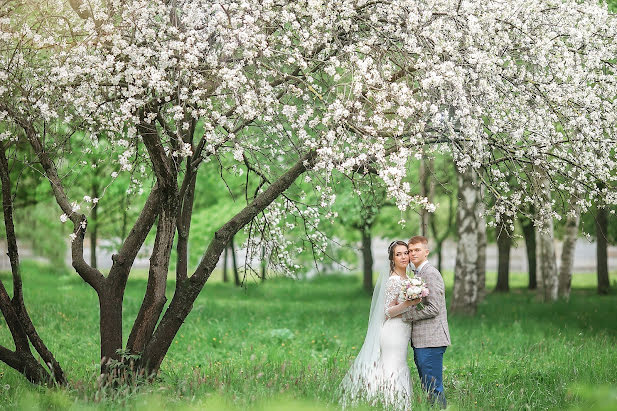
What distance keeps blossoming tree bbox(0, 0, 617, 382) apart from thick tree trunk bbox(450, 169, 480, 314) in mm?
8294

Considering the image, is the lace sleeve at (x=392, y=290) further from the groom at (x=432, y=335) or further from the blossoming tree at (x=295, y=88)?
the blossoming tree at (x=295, y=88)

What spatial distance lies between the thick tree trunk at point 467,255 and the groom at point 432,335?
31.1 feet

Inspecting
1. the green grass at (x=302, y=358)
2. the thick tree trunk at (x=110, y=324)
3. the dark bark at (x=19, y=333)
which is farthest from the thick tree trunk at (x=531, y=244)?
the dark bark at (x=19, y=333)

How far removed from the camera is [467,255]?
650 inches

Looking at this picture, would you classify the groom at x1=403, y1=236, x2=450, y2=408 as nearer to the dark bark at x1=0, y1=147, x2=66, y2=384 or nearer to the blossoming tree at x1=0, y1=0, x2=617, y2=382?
the blossoming tree at x1=0, y1=0, x2=617, y2=382

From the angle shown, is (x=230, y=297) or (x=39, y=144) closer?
(x=39, y=144)

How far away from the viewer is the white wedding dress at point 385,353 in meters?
7.41

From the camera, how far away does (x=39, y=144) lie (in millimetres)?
7770

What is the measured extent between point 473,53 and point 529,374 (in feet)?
15.6

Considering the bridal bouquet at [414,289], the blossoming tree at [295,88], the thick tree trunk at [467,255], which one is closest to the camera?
the blossoming tree at [295,88]

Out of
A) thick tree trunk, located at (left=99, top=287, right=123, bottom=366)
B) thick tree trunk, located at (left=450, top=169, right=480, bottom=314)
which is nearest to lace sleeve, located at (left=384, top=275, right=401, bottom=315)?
thick tree trunk, located at (left=99, top=287, right=123, bottom=366)

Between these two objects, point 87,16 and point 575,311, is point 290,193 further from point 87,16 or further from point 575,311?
point 575,311

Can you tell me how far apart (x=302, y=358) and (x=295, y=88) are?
621cm

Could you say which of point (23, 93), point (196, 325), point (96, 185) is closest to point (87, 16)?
point (23, 93)
